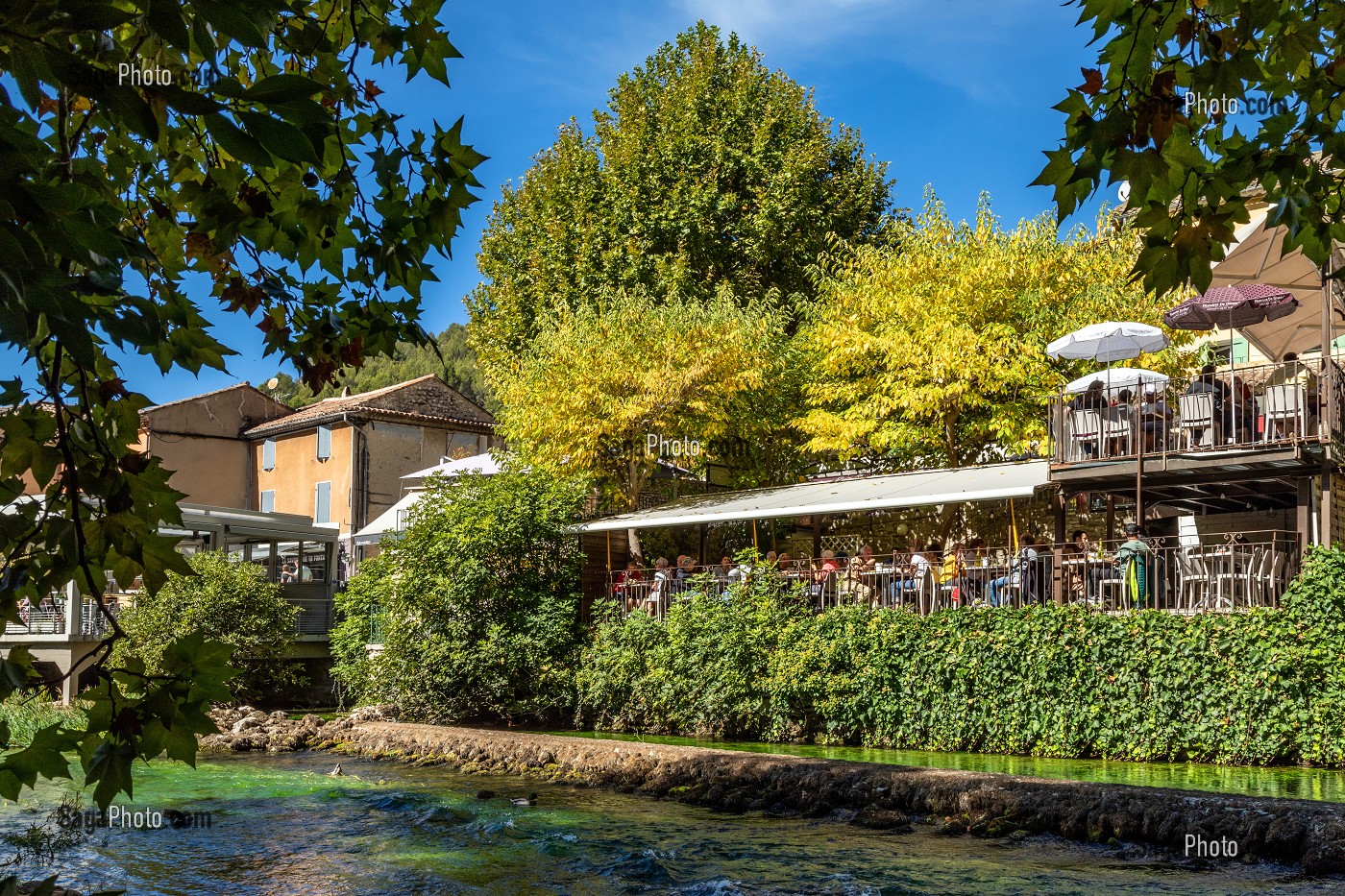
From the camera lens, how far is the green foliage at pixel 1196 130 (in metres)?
3.26

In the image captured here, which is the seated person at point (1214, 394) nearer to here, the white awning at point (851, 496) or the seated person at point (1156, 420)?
Result: the seated person at point (1156, 420)


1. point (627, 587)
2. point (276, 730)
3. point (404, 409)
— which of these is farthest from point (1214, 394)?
point (404, 409)

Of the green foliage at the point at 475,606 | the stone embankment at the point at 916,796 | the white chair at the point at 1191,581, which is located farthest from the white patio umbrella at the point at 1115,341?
the green foliage at the point at 475,606

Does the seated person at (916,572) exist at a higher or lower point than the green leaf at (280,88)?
lower

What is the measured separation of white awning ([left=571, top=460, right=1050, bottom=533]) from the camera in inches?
706

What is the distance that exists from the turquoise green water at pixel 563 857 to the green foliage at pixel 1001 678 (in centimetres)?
372

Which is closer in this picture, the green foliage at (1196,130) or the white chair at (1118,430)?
the green foliage at (1196,130)

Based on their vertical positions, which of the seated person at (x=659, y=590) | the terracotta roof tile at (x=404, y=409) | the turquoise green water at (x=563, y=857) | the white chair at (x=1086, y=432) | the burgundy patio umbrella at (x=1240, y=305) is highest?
the terracotta roof tile at (x=404, y=409)

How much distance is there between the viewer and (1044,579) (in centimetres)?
1702

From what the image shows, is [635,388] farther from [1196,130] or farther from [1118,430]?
[1196,130]

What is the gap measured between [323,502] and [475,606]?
22.0 m

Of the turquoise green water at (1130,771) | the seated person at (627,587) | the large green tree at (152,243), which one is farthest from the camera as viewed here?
the seated person at (627,587)

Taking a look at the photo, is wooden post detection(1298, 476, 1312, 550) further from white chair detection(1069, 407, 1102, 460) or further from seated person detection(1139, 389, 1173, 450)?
white chair detection(1069, 407, 1102, 460)

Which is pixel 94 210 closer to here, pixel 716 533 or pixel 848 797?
pixel 848 797
